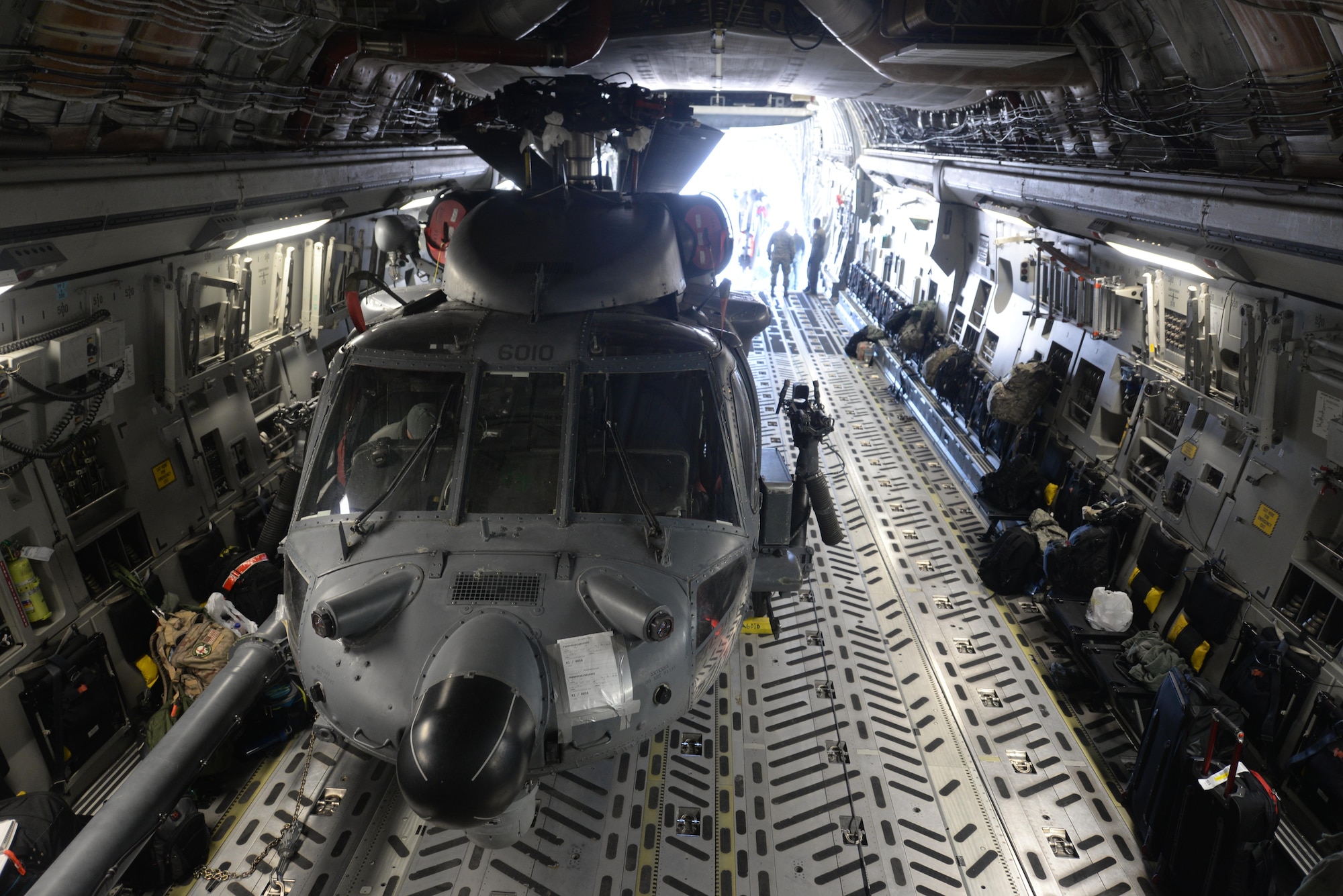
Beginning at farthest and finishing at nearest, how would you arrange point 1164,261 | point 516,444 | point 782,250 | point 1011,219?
point 782,250
point 1011,219
point 1164,261
point 516,444

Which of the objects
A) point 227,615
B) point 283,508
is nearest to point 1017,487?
point 283,508

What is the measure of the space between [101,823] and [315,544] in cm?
156

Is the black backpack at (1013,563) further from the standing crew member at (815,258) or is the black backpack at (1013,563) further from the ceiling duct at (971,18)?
the standing crew member at (815,258)

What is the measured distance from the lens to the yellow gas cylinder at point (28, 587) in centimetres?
464

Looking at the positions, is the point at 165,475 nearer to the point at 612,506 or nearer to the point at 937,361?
the point at 612,506

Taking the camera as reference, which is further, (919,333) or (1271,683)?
(919,333)

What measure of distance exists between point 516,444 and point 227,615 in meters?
3.18

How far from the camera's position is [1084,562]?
6.64 metres

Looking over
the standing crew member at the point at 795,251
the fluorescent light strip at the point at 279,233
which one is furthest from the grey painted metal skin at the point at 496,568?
the standing crew member at the point at 795,251

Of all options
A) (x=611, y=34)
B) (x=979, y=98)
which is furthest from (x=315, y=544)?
(x=979, y=98)

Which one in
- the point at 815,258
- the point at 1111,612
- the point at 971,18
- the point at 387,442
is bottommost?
the point at 1111,612

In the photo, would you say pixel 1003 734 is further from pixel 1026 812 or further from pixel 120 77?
pixel 120 77

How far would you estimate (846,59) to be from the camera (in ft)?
23.5

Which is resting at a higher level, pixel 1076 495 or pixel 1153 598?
pixel 1076 495
